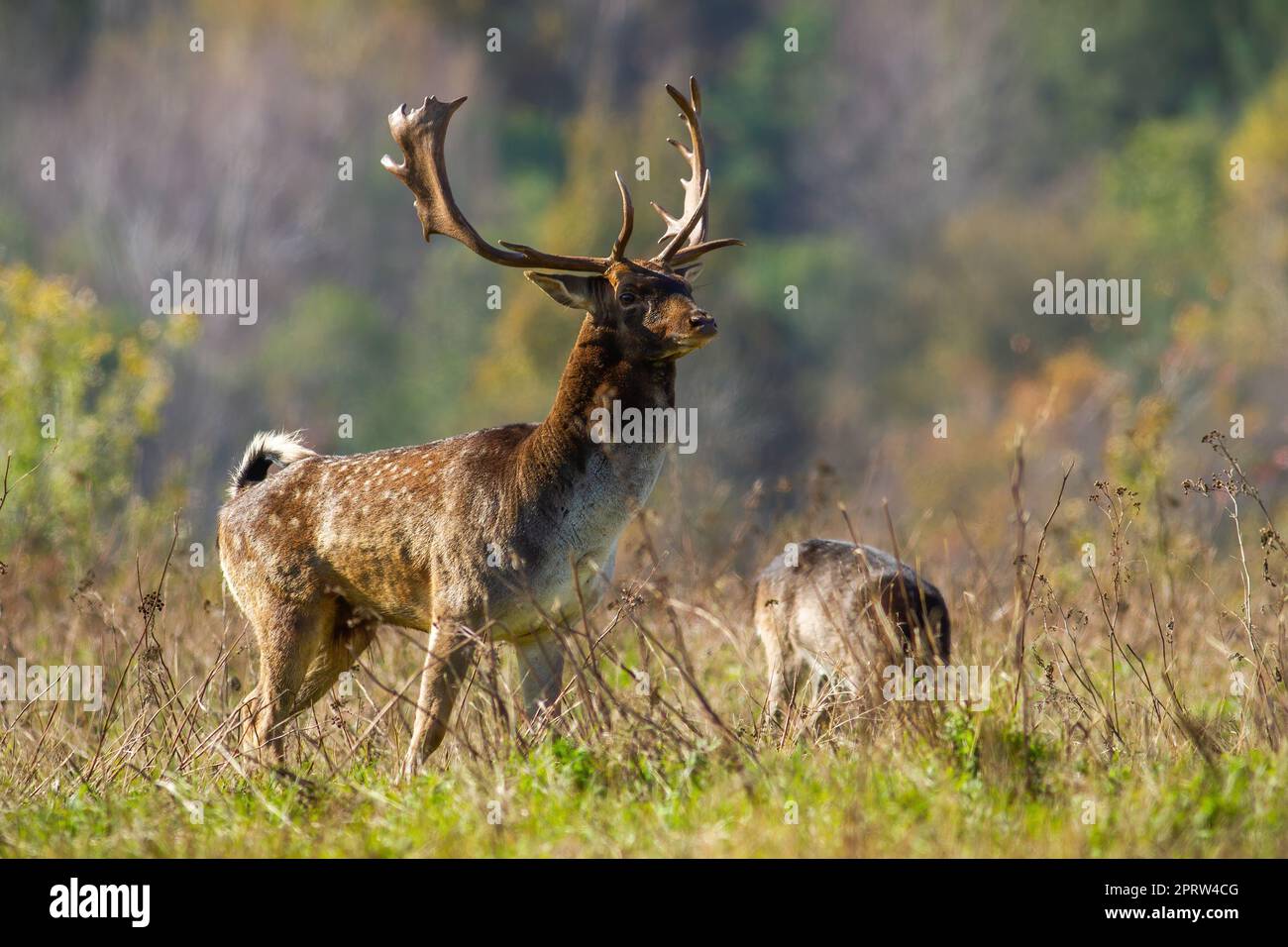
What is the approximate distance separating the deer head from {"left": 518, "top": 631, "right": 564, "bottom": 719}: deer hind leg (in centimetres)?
123

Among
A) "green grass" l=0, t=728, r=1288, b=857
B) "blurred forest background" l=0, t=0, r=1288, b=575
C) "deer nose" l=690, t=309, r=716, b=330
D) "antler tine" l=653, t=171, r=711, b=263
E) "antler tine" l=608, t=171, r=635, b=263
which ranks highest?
"blurred forest background" l=0, t=0, r=1288, b=575

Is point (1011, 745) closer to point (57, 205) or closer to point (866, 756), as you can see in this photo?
point (866, 756)

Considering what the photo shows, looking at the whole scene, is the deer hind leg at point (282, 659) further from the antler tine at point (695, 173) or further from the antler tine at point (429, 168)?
the antler tine at point (695, 173)

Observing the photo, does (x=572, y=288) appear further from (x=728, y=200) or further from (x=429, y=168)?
(x=728, y=200)

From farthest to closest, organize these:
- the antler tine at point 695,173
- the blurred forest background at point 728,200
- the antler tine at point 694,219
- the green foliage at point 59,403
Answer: the blurred forest background at point 728,200 → the green foliage at point 59,403 → the antler tine at point 695,173 → the antler tine at point 694,219

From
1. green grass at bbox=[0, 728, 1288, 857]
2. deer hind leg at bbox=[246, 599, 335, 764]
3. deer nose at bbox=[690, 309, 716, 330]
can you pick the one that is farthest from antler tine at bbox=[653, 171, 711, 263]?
green grass at bbox=[0, 728, 1288, 857]

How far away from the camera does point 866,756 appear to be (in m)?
6.56

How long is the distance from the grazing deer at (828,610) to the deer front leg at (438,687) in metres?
1.35

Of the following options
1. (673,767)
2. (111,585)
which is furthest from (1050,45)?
(673,767)

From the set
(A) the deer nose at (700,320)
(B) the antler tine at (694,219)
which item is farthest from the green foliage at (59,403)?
(A) the deer nose at (700,320)

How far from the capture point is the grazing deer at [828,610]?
8.19 meters

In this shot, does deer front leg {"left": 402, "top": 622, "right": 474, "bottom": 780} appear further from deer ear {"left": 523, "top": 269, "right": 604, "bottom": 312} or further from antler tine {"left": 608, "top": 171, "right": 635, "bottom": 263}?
antler tine {"left": 608, "top": 171, "right": 635, "bottom": 263}

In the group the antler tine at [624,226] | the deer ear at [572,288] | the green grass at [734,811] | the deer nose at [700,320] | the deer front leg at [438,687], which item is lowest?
the green grass at [734,811]

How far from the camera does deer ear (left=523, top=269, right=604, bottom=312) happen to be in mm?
8062
